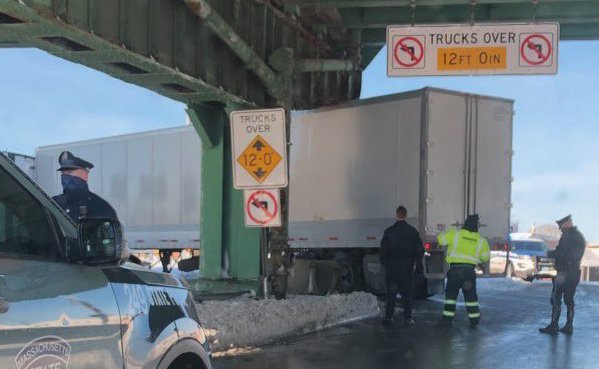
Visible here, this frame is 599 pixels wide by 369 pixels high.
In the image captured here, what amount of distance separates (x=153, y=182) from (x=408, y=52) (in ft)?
35.7

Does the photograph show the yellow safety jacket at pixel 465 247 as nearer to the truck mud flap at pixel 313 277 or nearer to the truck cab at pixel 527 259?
the truck mud flap at pixel 313 277

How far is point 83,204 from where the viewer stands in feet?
15.1

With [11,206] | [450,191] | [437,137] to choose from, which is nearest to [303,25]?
[437,137]

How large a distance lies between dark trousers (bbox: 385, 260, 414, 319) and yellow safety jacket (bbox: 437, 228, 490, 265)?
68 centimetres

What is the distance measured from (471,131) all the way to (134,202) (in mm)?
10983

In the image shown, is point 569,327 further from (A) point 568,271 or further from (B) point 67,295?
(B) point 67,295

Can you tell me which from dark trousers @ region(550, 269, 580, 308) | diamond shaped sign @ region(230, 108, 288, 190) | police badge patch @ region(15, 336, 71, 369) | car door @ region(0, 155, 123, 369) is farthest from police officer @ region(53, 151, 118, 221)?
dark trousers @ region(550, 269, 580, 308)

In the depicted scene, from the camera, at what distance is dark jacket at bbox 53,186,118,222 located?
14.9 feet

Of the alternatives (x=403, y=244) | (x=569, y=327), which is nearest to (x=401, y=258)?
(x=403, y=244)

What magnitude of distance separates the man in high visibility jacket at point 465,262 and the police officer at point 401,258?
48 cm

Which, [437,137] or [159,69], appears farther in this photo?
[437,137]

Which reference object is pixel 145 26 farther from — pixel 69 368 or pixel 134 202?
pixel 134 202

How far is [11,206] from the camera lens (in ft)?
9.06

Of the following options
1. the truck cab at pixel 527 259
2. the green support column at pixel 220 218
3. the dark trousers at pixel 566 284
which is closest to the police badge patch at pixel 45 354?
the dark trousers at pixel 566 284
